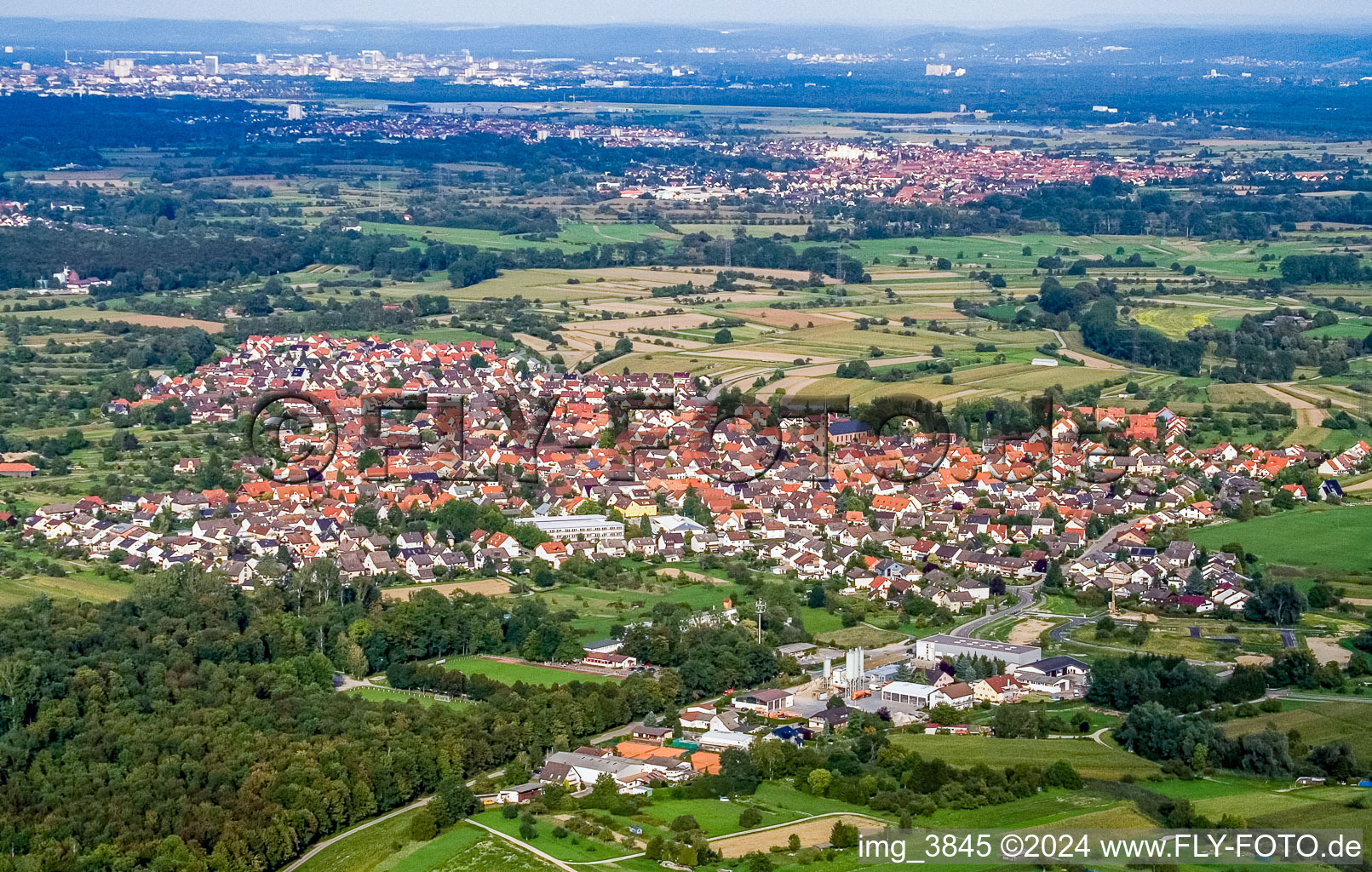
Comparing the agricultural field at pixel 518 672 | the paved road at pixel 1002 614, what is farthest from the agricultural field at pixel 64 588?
the paved road at pixel 1002 614

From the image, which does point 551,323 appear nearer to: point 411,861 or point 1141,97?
point 411,861

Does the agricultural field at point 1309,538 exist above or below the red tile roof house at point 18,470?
above

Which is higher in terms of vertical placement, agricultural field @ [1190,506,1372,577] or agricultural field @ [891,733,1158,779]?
agricultural field @ [891,733,1158,779]

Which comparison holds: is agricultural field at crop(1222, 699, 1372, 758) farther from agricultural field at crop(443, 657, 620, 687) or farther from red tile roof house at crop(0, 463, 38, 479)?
red tile roof house at crop(0, 463, 38, 479)

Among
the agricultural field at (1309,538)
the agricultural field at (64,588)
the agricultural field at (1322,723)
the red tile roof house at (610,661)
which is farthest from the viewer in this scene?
the agricultural field at (1309,538)

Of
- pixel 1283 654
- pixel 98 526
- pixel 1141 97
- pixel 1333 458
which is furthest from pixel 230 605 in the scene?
pixel 1141 97

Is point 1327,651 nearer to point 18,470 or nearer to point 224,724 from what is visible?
point 224,724

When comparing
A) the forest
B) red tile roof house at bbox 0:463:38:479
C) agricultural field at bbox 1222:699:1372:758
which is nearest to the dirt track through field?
agricultural field at bbox 1222:699:1372:758

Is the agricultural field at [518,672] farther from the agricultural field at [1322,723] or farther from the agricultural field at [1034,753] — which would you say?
the agricultural field at [1322,723]
